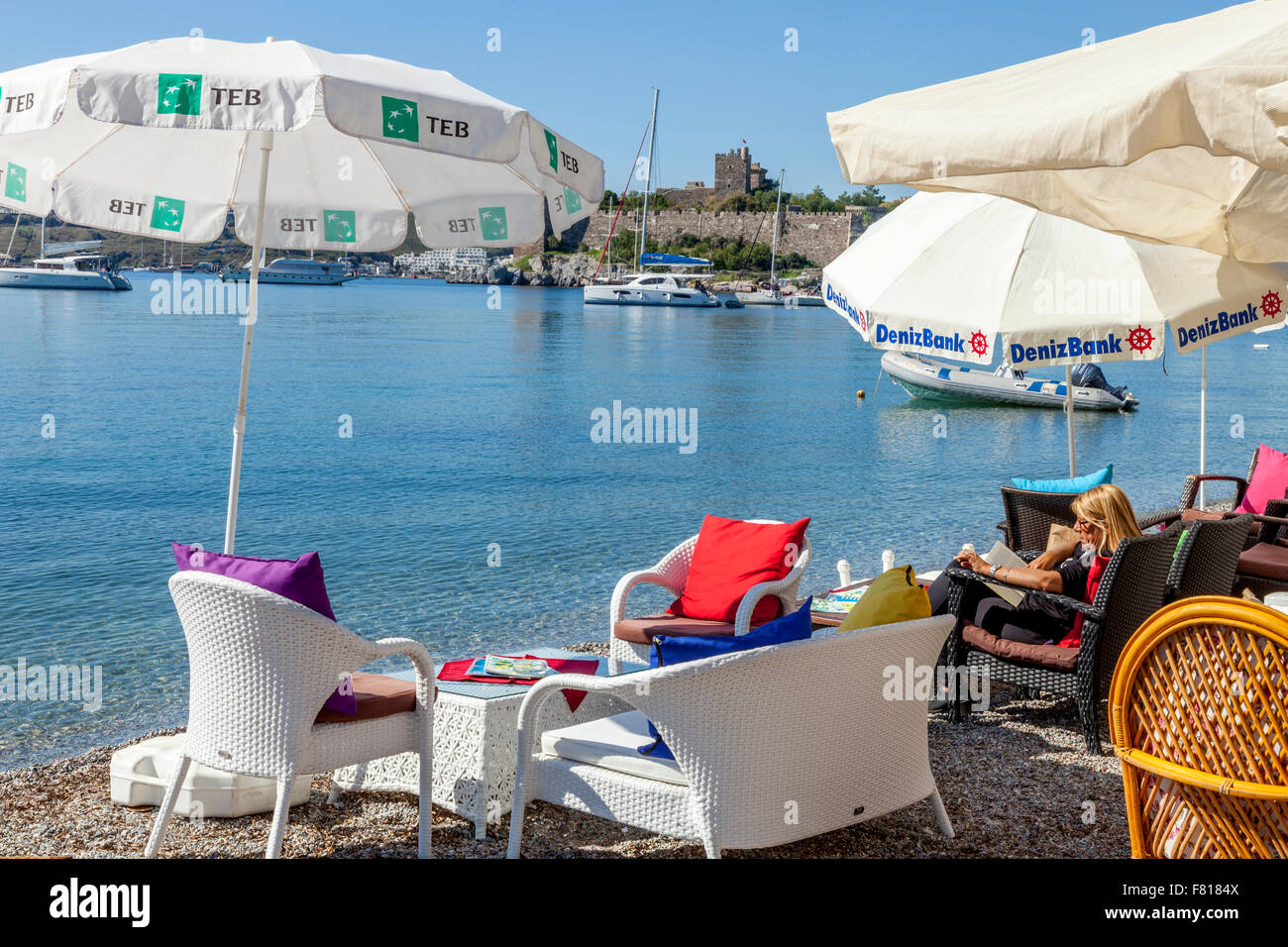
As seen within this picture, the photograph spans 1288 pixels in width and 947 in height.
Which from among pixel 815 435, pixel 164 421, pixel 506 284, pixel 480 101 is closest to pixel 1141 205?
pixel 480 101

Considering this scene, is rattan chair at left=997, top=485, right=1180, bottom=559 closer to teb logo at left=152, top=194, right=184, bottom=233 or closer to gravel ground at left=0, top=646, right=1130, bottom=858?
gravel ground at left=0, top=646, right=1130, bottom=858

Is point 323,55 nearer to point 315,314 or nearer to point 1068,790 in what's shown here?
point 1068,790

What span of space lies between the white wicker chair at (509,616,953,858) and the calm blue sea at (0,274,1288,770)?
3419 mm

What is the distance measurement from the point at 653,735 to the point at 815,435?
20.4 m

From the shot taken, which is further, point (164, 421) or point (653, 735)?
point (164, 421)

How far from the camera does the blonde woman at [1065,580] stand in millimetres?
4410

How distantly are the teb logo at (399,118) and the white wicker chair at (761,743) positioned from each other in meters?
1.57

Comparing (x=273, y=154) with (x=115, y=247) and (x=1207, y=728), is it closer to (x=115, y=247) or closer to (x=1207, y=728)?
(x=1207, y=728)

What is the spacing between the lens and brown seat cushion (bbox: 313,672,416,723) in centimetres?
315

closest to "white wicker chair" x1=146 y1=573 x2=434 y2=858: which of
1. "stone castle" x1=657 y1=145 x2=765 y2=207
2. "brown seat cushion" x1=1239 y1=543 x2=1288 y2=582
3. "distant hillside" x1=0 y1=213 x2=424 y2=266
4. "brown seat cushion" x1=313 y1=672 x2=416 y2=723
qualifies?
"brown seat cushion" x1=313 y1=672 x2=416 y2=723

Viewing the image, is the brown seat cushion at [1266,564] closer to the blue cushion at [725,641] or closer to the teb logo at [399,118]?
the blue cushion at [725,641]

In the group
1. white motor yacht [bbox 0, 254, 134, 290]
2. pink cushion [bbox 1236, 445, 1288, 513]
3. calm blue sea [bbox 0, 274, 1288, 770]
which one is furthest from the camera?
white motor yacht [bbox 0, 254, 134, 290]

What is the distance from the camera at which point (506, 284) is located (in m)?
111
